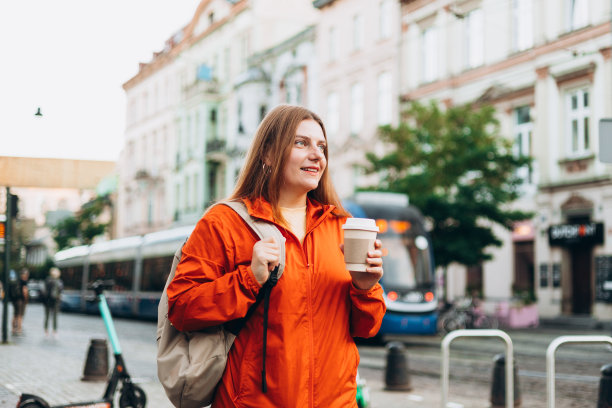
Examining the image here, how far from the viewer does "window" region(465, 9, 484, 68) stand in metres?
33.4

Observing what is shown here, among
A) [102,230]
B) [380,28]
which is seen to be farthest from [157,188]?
[380,28]

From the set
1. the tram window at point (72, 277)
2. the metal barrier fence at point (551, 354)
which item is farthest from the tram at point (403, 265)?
the tram window at point (72, 277)

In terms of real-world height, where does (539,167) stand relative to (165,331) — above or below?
above

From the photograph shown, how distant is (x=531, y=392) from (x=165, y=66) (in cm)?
5683

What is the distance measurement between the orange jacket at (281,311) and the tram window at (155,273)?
25.1 metres

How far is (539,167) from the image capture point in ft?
98.2

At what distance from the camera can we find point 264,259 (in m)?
2.85

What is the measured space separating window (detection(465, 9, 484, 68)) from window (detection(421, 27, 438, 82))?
6.57 feet

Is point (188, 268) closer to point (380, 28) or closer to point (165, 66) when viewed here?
point (380, 28)

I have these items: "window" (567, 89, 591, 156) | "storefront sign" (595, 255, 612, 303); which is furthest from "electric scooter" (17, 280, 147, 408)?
"window" (567, 89, 591, 156)

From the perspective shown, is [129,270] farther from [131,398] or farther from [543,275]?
[131,398]

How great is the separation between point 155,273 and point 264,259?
27044 millimetres

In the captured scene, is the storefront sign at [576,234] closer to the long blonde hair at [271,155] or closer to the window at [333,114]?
the window at [333,114]

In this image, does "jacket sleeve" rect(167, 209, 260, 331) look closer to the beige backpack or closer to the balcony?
the beige backpack
